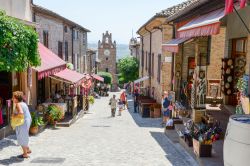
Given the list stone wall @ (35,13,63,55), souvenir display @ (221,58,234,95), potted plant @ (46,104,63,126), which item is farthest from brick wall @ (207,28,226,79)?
stone wall @ (35,13,63,55)

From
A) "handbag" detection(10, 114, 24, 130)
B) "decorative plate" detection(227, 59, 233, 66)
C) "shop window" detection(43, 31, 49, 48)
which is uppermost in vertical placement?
"shop window" detection(43, 31, 49, 48)

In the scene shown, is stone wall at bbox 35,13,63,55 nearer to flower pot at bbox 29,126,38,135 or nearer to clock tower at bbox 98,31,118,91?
flower pot at bbox 29,126,38,135

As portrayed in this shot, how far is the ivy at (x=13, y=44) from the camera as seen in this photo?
9367 millimetres

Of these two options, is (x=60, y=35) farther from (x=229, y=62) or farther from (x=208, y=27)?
(x=208, y=27)

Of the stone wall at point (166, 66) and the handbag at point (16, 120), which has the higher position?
the stone wall at point (166, 66)

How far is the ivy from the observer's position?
937 centimetres

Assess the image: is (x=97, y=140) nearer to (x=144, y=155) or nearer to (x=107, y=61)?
(x=144, y=155)

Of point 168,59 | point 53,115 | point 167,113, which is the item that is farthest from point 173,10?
point 53,115

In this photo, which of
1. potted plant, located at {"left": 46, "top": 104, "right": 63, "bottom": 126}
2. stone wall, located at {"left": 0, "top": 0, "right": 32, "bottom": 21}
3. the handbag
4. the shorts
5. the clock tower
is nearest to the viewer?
the handbag

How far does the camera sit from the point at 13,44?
9625 mm

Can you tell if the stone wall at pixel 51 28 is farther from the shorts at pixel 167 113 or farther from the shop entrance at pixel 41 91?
the shorts at pixel 167 113

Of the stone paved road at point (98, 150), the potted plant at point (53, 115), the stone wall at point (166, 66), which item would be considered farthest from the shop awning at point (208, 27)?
the stone wall at point (166, 66)

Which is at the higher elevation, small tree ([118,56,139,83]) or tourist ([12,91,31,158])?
small tree ([118,56,139,83])

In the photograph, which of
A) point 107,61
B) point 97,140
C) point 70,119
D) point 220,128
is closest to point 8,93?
point 70,119
